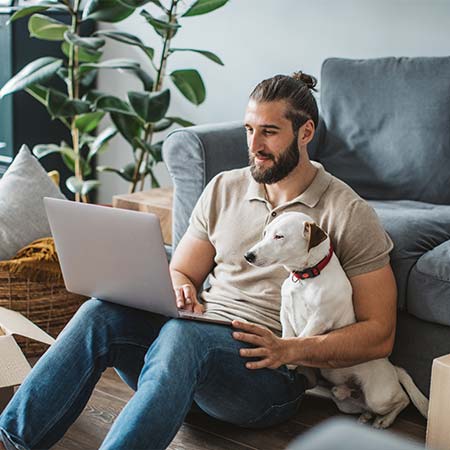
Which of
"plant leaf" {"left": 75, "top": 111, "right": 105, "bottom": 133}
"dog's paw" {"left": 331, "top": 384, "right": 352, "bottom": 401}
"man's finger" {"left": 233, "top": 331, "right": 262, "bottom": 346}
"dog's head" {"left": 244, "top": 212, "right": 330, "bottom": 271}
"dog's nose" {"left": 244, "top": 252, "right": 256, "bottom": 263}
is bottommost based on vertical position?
"dog's paw" {"left": 331, "top": 384, "right": 352, "bottom": 401}

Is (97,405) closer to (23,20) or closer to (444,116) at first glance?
(444,116)

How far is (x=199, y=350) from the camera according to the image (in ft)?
5.90

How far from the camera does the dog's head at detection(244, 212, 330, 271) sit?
6.16 ft

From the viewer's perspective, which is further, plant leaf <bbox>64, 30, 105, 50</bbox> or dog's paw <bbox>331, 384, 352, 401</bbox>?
plant leaf <bbox>64, 30, 105, 50</bbox>

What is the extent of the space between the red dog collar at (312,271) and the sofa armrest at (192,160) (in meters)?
0.72

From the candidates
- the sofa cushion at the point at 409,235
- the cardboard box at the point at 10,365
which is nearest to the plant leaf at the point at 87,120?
the cardboard box at the point at 10,365

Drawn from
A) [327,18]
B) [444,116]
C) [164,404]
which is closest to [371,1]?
[327,18]

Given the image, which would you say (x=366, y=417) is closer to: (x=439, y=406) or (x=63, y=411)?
(x=439, y=406)

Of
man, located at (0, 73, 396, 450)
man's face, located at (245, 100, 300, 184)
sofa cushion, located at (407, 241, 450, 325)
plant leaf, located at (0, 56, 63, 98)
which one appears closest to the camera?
man, located at (0, 73, 396, 450)

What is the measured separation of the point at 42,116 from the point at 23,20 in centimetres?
45

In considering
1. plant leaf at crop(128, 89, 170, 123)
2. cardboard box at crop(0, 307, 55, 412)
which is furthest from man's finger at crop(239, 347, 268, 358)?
plant leaf at crop(128, 89, 170, 123)

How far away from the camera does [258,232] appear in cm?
207

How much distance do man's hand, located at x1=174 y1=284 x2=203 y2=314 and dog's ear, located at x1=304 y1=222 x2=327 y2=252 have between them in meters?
0.34

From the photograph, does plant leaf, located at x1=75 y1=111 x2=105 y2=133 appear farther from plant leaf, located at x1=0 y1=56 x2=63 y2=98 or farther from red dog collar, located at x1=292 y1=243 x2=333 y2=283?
red dog collar, located at x1=292 y1=243 x2=333 y2=283
